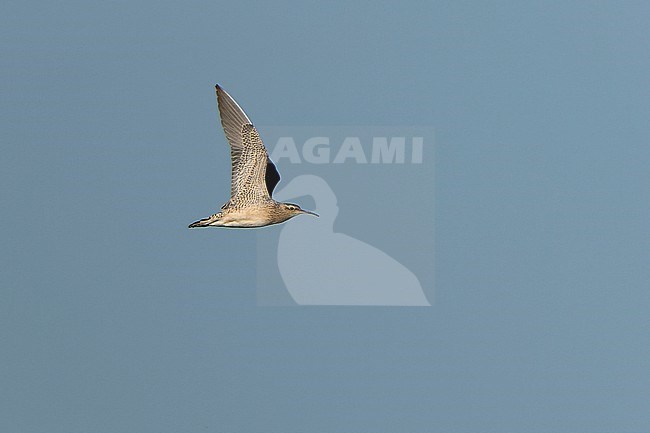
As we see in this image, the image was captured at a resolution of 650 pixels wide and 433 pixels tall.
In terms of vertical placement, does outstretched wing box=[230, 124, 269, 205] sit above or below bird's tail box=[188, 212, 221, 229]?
above

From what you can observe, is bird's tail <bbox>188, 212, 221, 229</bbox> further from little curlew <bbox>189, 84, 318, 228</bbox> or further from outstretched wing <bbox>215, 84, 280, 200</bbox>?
outstretched wing <bbox>215, 84, 280, 200</bbox>

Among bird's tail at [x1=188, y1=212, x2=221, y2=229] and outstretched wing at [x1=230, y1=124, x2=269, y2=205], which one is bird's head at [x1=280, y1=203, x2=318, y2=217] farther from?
bird's tail at [x1=188, y1=212, x2=221, y2=229]

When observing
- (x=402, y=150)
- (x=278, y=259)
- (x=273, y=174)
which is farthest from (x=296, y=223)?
(x=273, y=174)

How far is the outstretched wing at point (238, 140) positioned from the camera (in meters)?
3.88

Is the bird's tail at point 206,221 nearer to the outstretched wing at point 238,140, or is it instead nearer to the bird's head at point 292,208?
the outstretched wing at point 238,140

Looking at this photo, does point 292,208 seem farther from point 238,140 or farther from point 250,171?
point 238,140

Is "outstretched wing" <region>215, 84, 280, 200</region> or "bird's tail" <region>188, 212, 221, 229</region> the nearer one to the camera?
"bird's tail" <region>188, 212, 221, 229</region>

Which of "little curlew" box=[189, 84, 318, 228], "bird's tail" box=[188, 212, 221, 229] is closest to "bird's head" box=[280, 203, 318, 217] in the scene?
"little curlew" box=[189, 84, 318, 228]

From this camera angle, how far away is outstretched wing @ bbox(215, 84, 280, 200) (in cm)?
388

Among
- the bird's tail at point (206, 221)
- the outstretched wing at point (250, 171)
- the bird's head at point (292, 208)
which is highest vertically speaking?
the outstretched wing at point (250, 171)

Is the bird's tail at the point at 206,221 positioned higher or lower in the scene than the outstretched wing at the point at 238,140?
lower

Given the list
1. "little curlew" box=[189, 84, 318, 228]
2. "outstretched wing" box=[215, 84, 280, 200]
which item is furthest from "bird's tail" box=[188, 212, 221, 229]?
"outstretched wing" box=[215, 84, 280, 200]

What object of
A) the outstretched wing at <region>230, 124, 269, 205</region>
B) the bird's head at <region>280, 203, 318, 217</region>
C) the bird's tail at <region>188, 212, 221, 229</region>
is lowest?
the bird's tail at <region>188, 212, 221, 229</region>

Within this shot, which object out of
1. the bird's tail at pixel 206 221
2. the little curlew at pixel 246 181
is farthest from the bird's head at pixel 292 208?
the bird's tail at pixel 206 221
